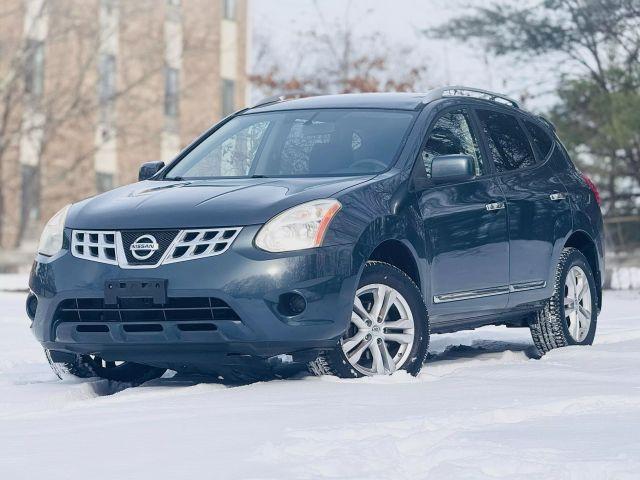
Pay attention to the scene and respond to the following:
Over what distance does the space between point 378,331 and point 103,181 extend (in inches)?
1363

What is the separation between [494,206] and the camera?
9047 mm

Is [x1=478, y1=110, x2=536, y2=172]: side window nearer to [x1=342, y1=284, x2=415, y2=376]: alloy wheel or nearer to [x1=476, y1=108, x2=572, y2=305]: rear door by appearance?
[x1=476, y1=108, x2=572, y2=305]: rear door

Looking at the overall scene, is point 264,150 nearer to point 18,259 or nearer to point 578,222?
point 578,222

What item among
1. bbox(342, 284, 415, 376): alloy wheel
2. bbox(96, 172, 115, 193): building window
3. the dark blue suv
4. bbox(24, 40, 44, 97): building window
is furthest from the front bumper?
bbox(96, 172, 115, 193): building window

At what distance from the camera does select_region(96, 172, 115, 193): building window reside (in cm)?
4110

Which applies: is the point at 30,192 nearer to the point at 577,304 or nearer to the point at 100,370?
the point at 577,304

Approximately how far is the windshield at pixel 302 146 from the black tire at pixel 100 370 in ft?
3.79

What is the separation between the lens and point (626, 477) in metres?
5.07

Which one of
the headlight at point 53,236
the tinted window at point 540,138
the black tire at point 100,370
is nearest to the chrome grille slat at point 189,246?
the headlight at point 53,236

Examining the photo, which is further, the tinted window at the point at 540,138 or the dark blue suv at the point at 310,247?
the tinted window at the point at 540,138

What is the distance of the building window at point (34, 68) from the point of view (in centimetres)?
3481

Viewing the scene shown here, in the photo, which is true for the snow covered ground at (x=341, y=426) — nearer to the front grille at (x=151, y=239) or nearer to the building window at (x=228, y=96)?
the front grille at (x=151, y=239)

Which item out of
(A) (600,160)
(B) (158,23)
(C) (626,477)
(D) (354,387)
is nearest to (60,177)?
(B) (158,23)

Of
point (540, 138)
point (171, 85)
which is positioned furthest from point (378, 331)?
point (171, 85)
